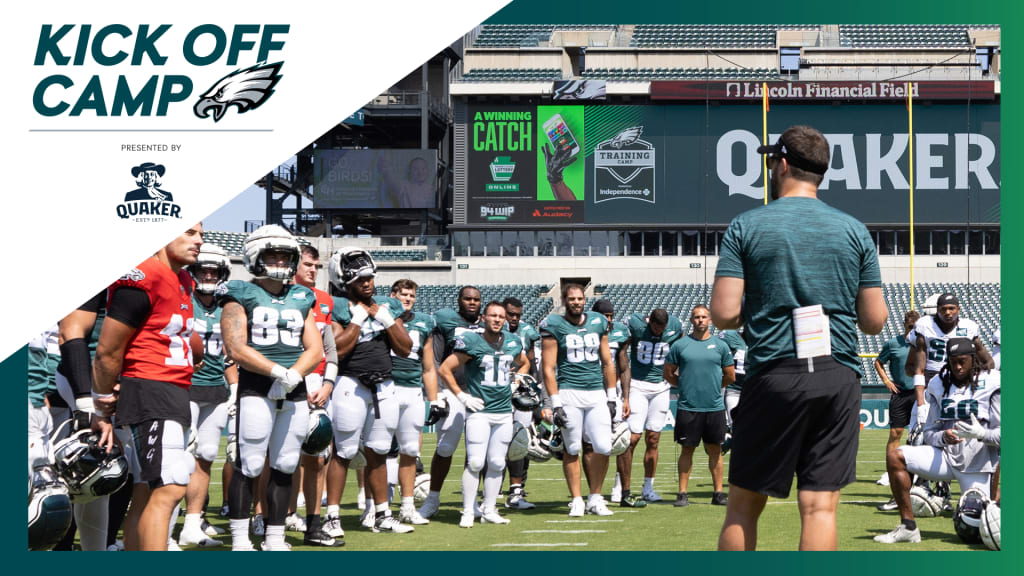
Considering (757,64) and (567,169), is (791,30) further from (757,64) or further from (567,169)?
(567,169)

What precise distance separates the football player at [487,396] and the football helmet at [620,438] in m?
1.23

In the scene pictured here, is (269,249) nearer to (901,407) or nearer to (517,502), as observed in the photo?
(517,502)

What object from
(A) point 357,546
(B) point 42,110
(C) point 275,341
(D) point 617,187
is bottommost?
(A) point 357,546

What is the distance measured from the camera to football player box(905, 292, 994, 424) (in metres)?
8.85

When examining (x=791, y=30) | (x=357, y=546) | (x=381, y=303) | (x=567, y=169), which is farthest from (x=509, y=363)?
(x=791, y=30)

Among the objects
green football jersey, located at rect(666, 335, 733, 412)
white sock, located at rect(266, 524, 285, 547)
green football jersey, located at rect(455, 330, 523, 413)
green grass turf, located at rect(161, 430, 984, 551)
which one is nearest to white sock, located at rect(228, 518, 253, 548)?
white sock, located at rect(266, 524, 285, 547)

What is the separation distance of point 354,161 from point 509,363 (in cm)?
2914

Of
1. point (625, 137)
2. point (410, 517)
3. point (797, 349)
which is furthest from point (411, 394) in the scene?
point (625, 137)

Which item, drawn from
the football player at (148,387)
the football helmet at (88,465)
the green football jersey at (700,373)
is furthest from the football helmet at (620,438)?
the football helmet at (88,465)

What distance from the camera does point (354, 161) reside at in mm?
36594

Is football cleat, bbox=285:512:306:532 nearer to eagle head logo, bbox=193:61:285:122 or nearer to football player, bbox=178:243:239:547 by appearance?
football player, bbox=178:243:239:547

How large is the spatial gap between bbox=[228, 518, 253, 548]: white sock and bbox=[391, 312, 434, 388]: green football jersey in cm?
214

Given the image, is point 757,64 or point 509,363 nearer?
point 509,363

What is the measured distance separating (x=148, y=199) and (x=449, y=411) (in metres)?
3.23
